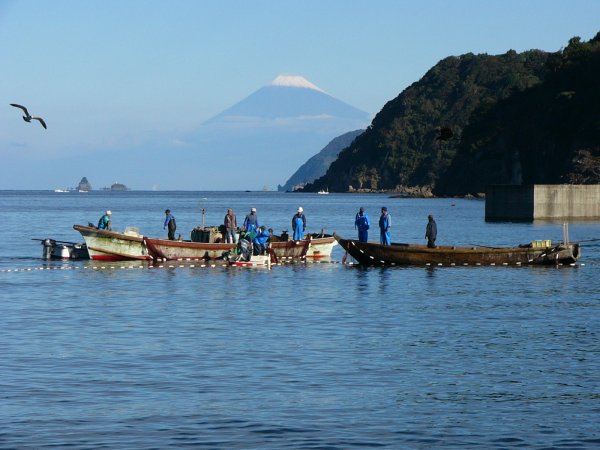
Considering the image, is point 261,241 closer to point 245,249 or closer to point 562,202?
point 245,249

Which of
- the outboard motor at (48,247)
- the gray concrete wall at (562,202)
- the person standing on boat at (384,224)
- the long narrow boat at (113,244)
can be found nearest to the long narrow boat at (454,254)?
the person standing on boat at (384,224)

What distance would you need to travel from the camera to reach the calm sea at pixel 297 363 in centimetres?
1819

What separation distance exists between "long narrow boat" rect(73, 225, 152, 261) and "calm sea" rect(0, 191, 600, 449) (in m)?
6.32

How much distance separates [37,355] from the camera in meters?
25.4

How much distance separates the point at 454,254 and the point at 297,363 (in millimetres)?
27115

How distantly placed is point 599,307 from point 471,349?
11195mm

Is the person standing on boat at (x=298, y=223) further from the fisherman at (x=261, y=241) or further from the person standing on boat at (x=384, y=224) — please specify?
the person standing on boat at (x=384, y=224)

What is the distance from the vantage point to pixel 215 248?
51.4 m

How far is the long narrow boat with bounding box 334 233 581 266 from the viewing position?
166 ft

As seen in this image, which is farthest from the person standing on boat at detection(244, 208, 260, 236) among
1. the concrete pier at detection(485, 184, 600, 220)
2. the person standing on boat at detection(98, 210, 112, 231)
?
the concrete pier at detection(485, 184, 600, 220)

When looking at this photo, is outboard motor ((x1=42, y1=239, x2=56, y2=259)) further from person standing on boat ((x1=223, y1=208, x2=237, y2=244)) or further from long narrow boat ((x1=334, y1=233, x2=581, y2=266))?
long narrow boat ((x1=334, y1=233, x2=581, y2=266))

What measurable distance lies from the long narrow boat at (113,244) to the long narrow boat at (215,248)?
43 centimetres

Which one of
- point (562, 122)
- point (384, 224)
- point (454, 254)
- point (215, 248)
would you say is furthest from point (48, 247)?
point (562, 122)

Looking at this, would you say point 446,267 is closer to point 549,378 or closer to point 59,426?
point 549,378
